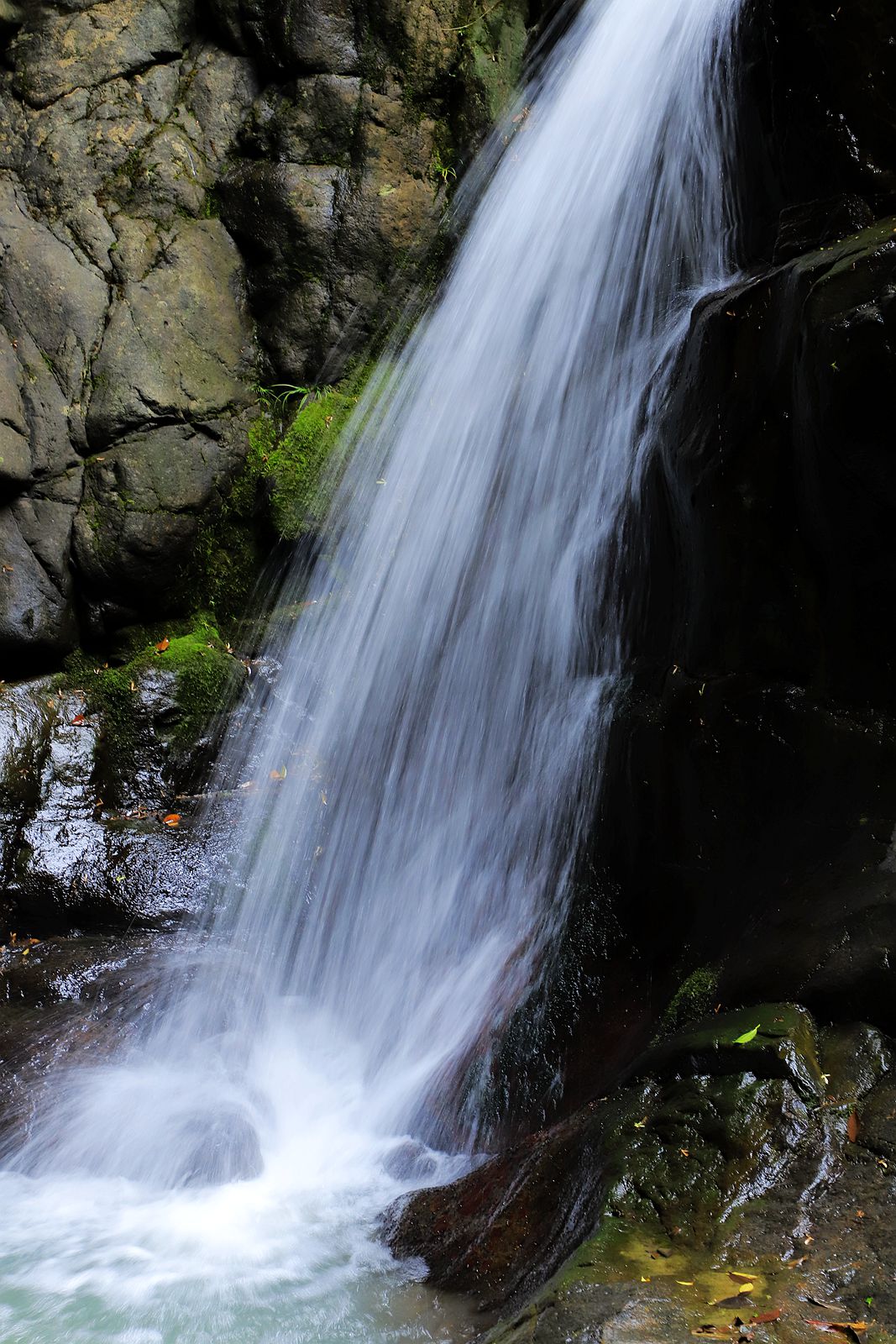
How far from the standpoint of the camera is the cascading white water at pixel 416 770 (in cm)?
347

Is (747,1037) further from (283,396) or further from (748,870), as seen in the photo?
(283,396)

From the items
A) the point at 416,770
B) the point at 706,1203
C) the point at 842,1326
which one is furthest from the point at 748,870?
the point at 416,770

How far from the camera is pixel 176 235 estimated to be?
7.22 m

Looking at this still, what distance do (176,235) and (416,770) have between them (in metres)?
4.44

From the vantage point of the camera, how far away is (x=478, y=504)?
586 centimetres

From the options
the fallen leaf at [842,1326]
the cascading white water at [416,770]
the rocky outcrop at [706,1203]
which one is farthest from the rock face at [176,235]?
the fallen leaf at [842,1326]

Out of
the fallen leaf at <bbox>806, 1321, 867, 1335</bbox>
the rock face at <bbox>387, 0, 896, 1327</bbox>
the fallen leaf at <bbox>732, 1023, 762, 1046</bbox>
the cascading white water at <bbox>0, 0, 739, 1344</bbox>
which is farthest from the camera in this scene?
the cascading white water at <bbox>0, 0, 739, 1344</bbox>

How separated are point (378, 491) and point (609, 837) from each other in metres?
3.35

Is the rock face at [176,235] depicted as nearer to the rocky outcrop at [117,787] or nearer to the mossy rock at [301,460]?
the mossy rock at [301,460]

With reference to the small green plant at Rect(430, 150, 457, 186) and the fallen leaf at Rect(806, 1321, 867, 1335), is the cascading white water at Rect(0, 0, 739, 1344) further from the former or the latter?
the fallen leaf at Rect(806, 1321, 867, 1335)

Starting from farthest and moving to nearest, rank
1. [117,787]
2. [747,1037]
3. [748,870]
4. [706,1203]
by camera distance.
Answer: [117,787] < [748,870] < [747,1037] < [706,1203]

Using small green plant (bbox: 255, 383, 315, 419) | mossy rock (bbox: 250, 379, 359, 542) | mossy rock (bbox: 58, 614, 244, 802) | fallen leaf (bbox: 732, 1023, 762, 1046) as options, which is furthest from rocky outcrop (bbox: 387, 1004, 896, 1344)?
small green plant (bbox: 255, 383, 315, 419)

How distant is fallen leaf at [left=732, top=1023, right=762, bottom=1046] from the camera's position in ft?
8.96

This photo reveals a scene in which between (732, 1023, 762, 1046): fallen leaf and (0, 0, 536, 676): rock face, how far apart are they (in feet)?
16.4
